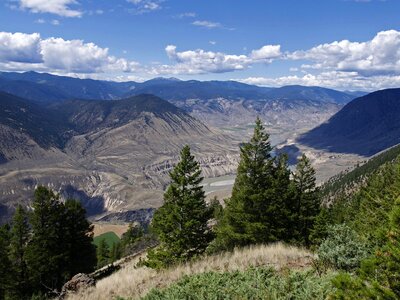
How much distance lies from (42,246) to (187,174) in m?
23.2

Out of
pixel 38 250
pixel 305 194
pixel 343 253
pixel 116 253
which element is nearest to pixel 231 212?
pixel 305 194

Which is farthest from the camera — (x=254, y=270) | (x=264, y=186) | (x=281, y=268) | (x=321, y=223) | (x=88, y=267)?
(x=88, y=267)

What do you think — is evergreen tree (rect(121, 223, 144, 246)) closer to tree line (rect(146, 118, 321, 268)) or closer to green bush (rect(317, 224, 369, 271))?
tree line (rect(146, 118, 321, 268))

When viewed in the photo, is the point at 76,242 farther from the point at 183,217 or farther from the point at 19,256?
the point at 183,217

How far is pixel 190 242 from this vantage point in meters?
33.1

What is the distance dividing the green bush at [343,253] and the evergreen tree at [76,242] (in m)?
43.5

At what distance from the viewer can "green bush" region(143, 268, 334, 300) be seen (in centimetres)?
934

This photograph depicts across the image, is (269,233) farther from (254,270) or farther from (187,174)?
(254,270)

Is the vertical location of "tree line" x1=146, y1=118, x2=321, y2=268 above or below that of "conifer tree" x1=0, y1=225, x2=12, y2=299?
above

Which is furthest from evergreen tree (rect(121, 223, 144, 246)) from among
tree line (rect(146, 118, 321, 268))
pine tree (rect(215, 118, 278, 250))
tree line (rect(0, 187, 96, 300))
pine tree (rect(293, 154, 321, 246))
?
pine tree (rect(215, 118, 278, 250))

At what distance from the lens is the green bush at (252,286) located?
9.34 meters

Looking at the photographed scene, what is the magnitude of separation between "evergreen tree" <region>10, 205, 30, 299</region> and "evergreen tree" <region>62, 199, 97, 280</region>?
15.6 ft

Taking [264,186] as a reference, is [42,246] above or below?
below

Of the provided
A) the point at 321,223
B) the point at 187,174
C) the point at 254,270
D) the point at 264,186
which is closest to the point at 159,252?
the point at 187,174
